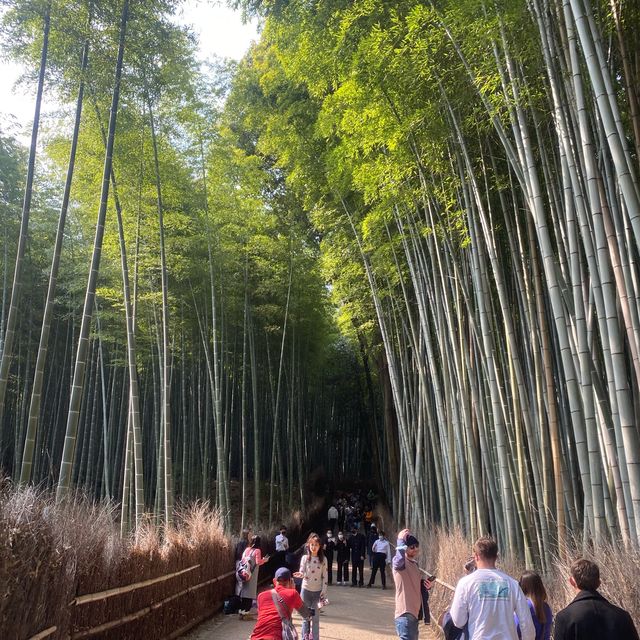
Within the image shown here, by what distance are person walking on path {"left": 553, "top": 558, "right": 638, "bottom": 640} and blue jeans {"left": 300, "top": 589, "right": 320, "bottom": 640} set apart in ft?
8.94

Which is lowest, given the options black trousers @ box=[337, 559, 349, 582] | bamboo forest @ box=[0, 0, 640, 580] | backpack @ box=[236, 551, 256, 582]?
black trousers @ box=[337, 559, 349, 582]

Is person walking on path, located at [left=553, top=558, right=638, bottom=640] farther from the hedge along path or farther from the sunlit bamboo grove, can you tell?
the sunlit bamboo grove

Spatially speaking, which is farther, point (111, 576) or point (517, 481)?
point (517, 481)

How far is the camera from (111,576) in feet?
11.5

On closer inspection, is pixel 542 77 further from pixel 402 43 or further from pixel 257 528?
pixel 257 528

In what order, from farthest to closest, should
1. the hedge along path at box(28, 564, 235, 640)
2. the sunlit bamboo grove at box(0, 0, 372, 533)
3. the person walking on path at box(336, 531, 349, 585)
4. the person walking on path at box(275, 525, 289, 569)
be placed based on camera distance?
the person walking on path at box(336, 531, 349, 585) < the person walking on path at box(275, 525, 289, 569) < the sunlit bamboo grove at box(0, 0, 372, 533) < the hedge along path at box(28, 564, 235, 640)

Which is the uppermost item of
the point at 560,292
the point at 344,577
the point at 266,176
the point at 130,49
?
the point at 266,176

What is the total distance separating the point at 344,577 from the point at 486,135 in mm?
6749

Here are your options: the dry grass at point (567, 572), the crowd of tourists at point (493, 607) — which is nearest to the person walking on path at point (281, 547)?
the dry grass at point (567, 572)

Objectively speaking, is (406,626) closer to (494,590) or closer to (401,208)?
(494,590)

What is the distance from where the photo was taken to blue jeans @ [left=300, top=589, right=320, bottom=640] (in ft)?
13.5

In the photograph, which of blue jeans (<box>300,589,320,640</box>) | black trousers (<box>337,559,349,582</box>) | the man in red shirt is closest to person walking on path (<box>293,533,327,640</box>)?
blue jeans (<box>300,589,320,640</box>)

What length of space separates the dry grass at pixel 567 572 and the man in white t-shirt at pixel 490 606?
50cm

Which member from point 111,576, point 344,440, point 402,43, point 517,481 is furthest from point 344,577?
point 344,440
